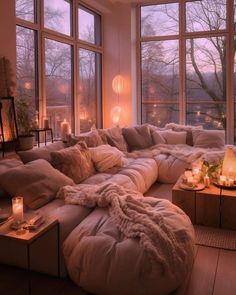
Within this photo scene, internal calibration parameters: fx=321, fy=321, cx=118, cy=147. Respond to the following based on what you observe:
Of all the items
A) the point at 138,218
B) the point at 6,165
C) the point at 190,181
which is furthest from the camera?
the point at 190,181

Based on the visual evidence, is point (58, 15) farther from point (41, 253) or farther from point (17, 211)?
point (41, 253)

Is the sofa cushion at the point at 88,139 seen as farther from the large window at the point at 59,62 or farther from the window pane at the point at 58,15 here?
the window pane at the point at 58,15

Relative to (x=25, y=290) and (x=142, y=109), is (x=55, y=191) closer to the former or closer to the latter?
(x=25, y=290)

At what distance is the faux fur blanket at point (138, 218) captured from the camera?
6.53ft

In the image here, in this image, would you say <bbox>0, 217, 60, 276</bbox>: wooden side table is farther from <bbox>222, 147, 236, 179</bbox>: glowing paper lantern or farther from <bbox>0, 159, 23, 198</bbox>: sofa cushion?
<bbox>222, 147, 236, 179</bbox>: glowing paper lantern

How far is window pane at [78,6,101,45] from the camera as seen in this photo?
5.43 m

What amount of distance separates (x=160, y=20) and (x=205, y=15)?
33.0 inches

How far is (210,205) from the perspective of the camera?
10.2ft

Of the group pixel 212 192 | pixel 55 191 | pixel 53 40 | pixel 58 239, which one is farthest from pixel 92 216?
pixel 53 40

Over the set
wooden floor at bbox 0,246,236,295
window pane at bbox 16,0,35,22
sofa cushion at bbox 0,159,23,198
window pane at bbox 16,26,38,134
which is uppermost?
window pane at bbox 16,0,35,22

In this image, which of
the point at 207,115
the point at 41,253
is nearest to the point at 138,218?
the point at 41,253

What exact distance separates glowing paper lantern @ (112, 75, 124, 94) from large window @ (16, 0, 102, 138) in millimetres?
290

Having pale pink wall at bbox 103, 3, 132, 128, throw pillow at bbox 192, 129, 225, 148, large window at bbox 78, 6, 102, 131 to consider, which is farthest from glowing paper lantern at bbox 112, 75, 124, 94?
throw pillow at bbox 192, 129, 225, 148

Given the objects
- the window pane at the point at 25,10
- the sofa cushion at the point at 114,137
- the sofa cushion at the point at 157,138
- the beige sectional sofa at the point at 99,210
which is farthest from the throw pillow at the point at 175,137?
the window pane at the point at 25,10
